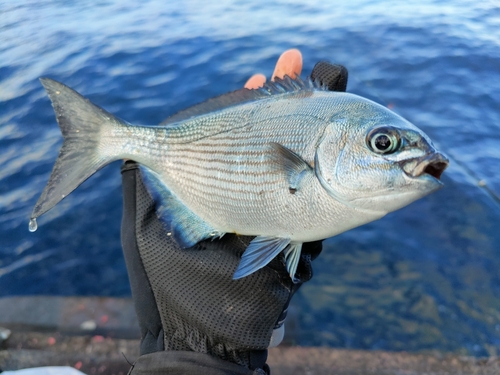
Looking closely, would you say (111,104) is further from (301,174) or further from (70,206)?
(301,174)

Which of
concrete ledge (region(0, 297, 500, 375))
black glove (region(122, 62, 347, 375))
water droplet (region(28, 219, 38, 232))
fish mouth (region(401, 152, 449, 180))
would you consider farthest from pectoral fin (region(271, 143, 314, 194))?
concrete ledge (region(0, 297, 500, 375))

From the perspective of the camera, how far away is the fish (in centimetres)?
182

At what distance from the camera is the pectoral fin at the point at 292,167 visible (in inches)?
75.9

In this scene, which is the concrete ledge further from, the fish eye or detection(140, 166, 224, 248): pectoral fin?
the fish eye

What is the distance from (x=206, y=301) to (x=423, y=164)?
1.48 metres

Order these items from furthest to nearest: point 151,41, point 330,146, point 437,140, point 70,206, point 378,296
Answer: point 151,41, point 437,140, point 70,206, point 378,296, point 330,146

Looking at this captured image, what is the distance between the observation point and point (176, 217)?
7.88 feet

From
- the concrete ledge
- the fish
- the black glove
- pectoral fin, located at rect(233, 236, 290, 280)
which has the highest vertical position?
the fish

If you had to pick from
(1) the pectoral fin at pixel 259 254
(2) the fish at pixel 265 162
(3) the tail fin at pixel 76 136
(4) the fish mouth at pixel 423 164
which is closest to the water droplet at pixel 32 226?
(3) the tail fin at pixel 76 136

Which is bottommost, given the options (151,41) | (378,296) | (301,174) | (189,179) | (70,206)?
(378,296)

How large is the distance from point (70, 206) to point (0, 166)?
1.82 metres

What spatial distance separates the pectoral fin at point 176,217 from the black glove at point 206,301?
110mm

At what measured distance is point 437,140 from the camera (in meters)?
6.37

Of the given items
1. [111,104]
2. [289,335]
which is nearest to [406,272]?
[289,335]
